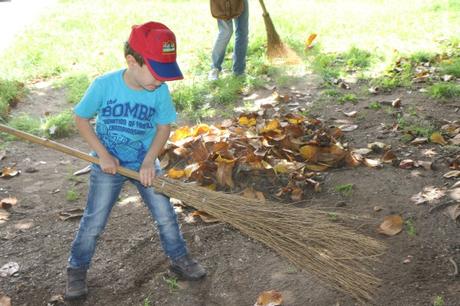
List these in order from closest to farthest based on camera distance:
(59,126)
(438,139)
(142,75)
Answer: (142,75) < (438,139) < (59,126)

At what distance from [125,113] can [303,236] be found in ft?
3.65

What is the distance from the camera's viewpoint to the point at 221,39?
598 cm

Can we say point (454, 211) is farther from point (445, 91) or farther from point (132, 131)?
point (445, 91)

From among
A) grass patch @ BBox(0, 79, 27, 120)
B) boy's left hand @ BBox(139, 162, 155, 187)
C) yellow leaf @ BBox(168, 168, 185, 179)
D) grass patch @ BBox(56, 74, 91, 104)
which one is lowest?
yellow leaf @ BBox(168, 168, 185, 179)

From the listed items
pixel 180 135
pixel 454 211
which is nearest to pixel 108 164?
pixel 180 135

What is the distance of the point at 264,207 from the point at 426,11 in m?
6.44

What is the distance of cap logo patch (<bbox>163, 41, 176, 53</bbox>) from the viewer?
2365 mm

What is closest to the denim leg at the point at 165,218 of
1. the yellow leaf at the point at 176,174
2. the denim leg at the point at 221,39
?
the yellow leaf at the point at 176,174

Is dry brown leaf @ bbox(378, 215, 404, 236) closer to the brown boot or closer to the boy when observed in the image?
the boy

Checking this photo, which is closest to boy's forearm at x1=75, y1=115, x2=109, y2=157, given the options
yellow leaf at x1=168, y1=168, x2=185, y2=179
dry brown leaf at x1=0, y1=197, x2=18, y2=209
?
yellow leaf at x1=168, y1=168, x2=185, y2=179

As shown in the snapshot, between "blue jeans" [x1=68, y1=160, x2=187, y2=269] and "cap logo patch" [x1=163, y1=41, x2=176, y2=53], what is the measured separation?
0.69 metres

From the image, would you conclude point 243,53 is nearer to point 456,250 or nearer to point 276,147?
point 276,147

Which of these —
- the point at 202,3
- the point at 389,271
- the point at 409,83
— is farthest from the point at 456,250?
the point at 202,3

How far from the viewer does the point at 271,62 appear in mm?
6535
